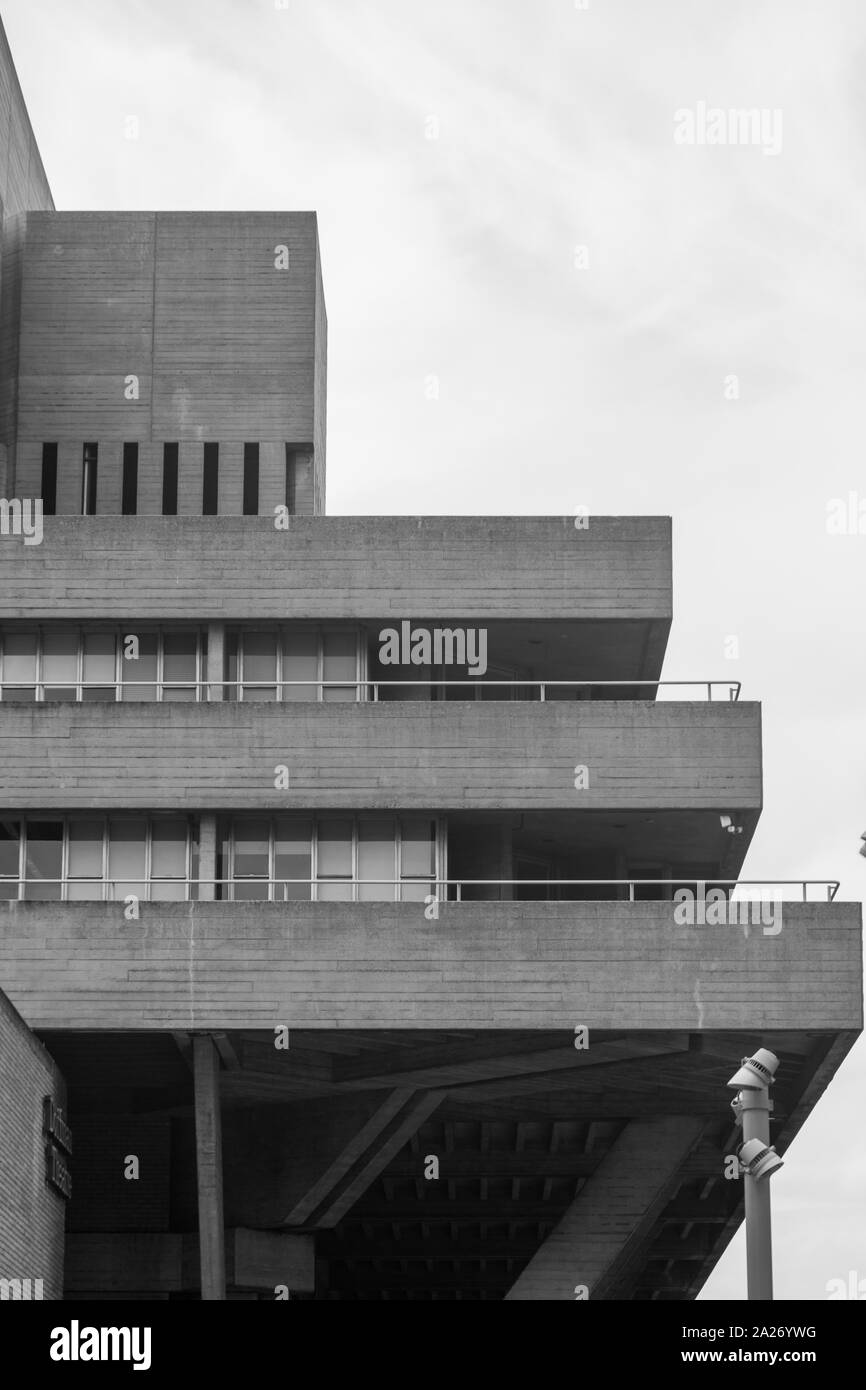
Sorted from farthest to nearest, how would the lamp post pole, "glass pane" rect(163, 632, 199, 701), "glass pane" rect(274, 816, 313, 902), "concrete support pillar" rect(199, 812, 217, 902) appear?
"glass pane" rect(163, 632, 199, 701)
"glass pane" rect(274, 816, 313, 902)
"concrete support pillar" rect(199, 812, 217, 902)
the lamp post pole

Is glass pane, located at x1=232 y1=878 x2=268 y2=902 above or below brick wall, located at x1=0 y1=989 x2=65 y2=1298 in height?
above

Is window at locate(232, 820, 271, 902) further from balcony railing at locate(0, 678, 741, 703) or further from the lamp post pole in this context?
the lamp post pole

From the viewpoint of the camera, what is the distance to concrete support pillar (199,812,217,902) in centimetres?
4128

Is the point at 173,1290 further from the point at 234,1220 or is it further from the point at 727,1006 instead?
the point at 727,1006

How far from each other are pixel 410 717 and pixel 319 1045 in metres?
5.83

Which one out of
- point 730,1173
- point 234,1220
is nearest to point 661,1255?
point 730,1173

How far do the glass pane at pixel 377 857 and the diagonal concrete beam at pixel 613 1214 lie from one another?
687cm

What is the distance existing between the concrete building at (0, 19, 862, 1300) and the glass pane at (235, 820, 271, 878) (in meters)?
0.04

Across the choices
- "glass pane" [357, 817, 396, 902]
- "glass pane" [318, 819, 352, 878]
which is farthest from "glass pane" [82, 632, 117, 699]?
"glass pane" [357, 817, 396, 902]

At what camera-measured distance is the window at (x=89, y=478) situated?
49.5m

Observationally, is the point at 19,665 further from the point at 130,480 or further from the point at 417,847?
the point at 417,847

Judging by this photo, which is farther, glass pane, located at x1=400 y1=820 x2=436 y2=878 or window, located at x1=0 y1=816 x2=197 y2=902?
glass pane, located at x1=400 y1=820 x2=436 y2=878

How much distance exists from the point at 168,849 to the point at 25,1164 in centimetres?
689

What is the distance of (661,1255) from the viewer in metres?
61.4
